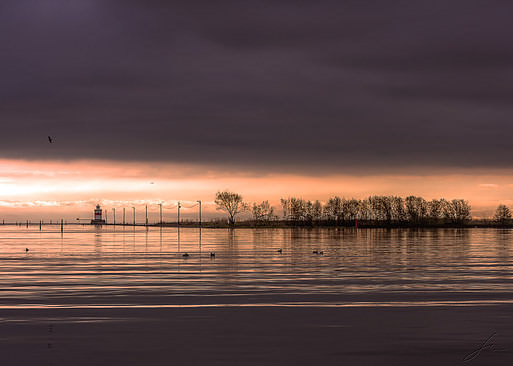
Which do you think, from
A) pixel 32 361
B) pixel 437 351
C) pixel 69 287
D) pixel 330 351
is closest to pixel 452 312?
pixel 437 351

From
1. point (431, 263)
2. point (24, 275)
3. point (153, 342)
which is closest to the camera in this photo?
point (153, 342)

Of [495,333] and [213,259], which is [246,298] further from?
[213,259]

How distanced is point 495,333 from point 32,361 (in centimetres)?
1479

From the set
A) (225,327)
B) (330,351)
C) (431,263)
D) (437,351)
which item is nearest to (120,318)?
(225,327)

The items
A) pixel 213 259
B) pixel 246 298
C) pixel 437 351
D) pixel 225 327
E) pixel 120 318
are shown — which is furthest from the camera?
pixel 213 259

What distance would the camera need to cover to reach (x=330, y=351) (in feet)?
60.0

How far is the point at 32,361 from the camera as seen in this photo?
17.0 meters

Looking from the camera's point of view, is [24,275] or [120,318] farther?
[24,275]

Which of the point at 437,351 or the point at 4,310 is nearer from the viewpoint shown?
the point at 437,351

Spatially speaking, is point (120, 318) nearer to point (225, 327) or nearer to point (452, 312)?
point (225, 327)

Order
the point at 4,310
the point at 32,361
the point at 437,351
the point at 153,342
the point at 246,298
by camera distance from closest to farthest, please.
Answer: the point at 32,361 < the point at 437,351 < the point at 153,342 < the point at 4,310 < the point at 246,298

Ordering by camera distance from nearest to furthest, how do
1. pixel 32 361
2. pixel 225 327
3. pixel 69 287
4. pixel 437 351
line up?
pixel 32 361
pixel 437 351
pixel 225 327
pixel 69 287

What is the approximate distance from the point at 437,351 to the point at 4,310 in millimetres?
17865

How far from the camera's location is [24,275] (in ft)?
142
